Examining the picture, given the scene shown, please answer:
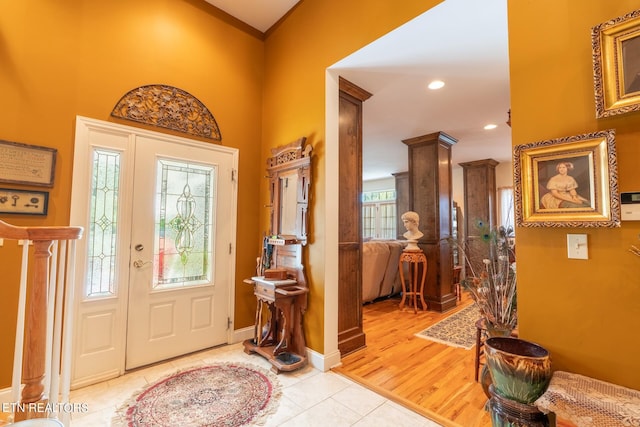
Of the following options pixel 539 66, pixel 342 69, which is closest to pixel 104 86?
pixel 342 69

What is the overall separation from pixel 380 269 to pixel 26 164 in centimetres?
431

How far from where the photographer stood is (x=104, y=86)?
2496mm

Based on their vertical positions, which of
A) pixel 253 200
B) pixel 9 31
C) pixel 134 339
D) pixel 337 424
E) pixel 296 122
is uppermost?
pixel 9 31

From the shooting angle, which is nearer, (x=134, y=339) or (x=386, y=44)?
(x=386, y=44)

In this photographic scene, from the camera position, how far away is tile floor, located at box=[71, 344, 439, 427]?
1898mm

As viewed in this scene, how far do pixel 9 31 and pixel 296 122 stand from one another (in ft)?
7.39

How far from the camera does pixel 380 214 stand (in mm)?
9297

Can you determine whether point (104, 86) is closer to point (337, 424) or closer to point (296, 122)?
point (296, 122)

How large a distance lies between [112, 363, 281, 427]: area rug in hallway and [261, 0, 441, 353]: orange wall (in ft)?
2.04

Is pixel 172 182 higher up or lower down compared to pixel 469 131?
lower down

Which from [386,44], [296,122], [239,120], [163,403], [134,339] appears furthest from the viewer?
[239,120]

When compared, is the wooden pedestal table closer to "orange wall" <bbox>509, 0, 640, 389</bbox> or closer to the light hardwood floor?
the light hardwood floor

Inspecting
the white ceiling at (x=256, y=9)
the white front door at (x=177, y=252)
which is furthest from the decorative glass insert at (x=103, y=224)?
the white ceiling at (x=256, y=9)

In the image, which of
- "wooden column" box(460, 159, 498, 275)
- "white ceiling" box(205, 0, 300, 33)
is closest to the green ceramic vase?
"white ceiling" box(205, 0, 300, 33)
